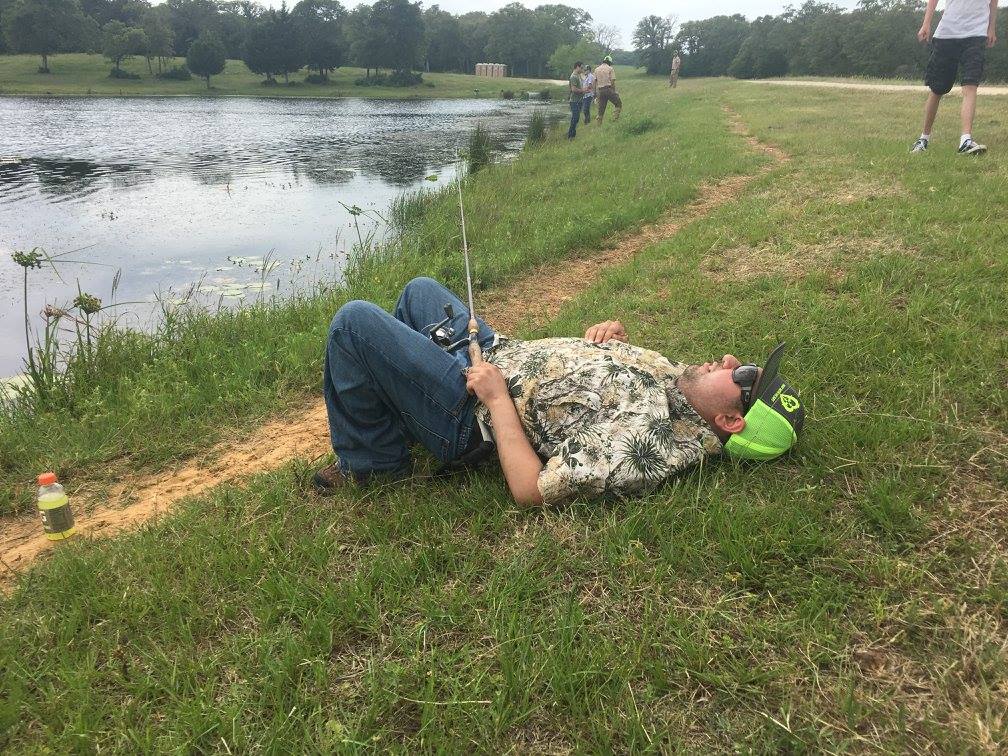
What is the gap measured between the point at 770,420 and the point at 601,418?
0.70 meters

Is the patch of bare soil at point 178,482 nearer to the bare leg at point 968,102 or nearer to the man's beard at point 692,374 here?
the man's beard at point 692,374

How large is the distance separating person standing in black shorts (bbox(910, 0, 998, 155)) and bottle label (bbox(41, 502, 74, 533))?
8350mm

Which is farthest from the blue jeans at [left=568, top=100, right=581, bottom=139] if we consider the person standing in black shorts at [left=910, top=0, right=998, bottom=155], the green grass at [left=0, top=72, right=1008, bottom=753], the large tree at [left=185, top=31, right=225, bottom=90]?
the large tree at [left=185, top=31, right=225, bottom=90]

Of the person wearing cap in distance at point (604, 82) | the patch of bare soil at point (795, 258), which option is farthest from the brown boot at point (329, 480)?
the person wearing cap in distance at point (604, 82)

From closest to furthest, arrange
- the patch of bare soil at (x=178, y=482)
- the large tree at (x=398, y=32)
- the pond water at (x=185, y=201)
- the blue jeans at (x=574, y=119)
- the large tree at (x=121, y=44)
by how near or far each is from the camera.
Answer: the patch of bare soil at (x=178, y=482) → the pond water at (x=185, y=201) → the blue jeans at (x=574, y=119) → the large tree at (x=121, y=44) → the large tree at (x=398, y=32)

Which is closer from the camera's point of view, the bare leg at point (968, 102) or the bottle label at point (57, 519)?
the bottle label at point (57, 519)

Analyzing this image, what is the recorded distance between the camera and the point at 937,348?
3041 millimetres

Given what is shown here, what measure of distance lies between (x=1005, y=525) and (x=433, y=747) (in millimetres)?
2020

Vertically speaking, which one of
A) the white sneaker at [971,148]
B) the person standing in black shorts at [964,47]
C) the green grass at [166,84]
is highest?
the green grass at [166,84]

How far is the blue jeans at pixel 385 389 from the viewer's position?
8.02 ft

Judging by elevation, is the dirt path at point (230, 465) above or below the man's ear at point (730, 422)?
below

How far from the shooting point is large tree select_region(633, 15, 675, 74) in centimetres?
7012

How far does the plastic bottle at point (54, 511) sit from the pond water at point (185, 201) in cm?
365

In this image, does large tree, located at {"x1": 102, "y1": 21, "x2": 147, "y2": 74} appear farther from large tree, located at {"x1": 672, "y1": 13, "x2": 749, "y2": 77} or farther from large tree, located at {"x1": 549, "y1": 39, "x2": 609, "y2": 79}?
large tree, located at {"x1": 672, "y1": 13, "x2": 749, "y2": 77}
